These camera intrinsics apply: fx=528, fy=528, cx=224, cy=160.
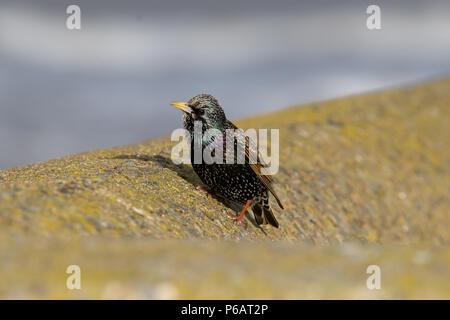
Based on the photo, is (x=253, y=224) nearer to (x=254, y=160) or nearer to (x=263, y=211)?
(x=263, y=211)

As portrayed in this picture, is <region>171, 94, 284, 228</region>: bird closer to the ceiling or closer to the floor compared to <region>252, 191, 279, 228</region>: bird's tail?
closer to the ceiling

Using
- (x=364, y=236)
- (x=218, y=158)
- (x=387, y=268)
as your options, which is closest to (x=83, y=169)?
(x=218, y=158)

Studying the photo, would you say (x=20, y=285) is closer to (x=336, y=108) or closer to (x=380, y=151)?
(x=380, y=151)

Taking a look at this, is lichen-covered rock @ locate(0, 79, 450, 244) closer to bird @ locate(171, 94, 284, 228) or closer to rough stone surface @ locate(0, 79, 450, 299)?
rough stone surface @ locate(0, 79, 450, 299)

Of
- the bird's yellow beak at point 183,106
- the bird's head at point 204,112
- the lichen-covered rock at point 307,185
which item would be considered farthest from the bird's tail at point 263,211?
the bird's yellow beak at point 183,106

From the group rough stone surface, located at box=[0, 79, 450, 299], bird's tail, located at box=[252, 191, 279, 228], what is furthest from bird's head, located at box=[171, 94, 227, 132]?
A: bird's tail, located at box=[252, 191, 279, 228]

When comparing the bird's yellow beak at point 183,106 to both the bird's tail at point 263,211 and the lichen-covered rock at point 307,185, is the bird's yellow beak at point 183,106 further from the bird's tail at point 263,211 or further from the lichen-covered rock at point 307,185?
the bird's tail at point 263,211
